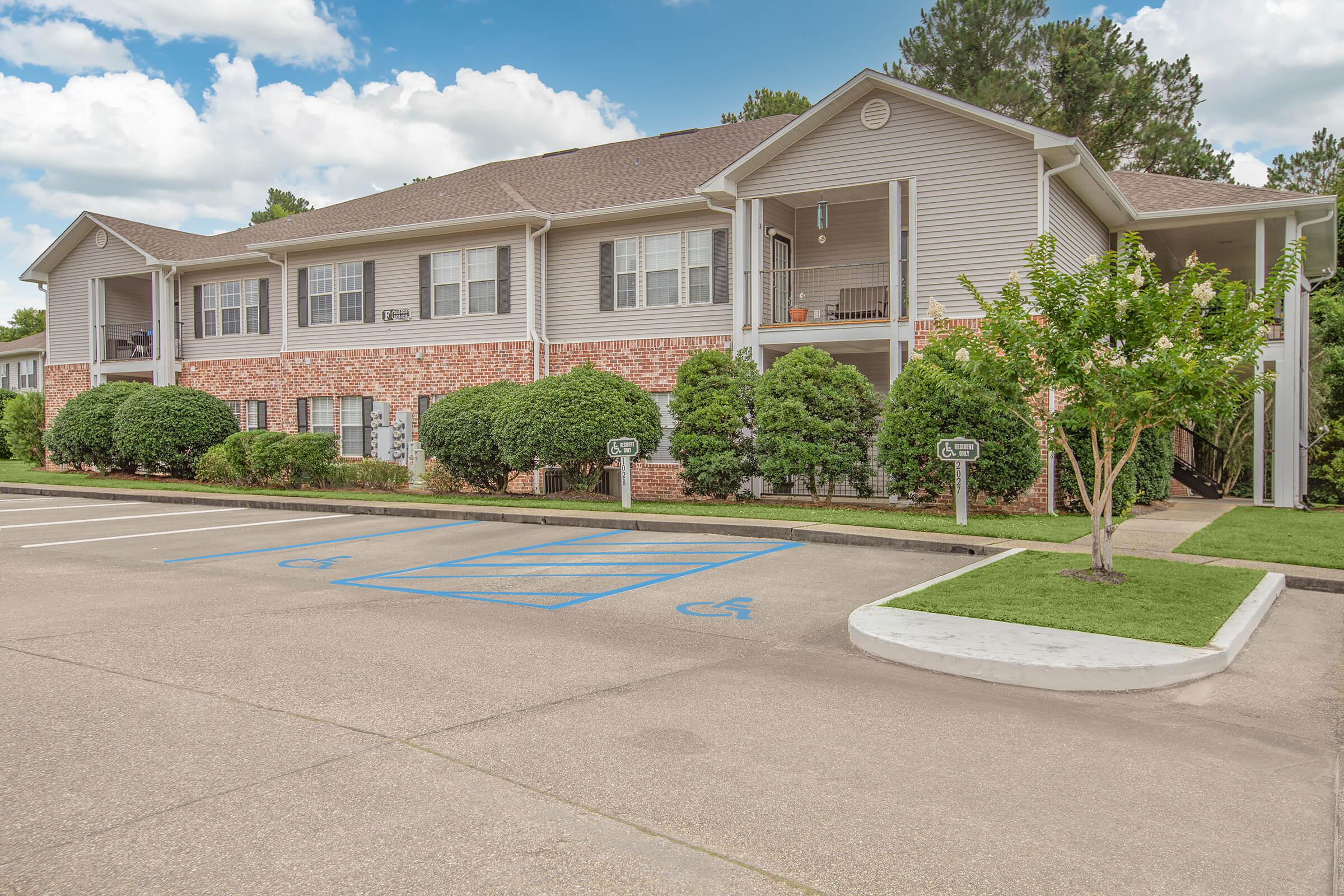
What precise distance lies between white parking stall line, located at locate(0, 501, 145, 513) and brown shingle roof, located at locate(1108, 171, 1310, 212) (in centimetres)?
2094

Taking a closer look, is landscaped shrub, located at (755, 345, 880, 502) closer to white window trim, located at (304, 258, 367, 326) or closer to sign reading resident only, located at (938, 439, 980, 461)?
sign reading resident only, located at (938, 439, 980, 461)

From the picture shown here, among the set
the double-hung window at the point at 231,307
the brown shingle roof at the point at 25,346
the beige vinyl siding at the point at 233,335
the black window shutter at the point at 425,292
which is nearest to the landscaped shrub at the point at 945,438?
the black window shutter at the point at 425,292

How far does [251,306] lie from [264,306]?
2.64 feet

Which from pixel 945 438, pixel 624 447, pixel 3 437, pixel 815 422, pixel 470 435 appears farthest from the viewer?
pixel 3 437

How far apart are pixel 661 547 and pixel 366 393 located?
13.3 meters

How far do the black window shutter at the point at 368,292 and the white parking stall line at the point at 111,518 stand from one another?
670cm

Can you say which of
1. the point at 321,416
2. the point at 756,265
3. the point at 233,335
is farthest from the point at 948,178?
the point at 233,335

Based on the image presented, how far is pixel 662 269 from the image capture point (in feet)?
66.2

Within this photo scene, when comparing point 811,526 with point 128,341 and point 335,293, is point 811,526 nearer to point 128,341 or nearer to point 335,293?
point 335,293

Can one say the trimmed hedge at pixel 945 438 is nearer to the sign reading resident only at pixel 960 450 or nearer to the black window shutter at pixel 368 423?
the sign reading resident only at pixel 960 450

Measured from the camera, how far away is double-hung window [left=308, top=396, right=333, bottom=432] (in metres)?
23.8

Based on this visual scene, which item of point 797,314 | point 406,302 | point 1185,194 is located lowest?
point 797,314

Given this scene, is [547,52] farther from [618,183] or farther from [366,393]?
[366,393]

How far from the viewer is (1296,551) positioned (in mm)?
11336
